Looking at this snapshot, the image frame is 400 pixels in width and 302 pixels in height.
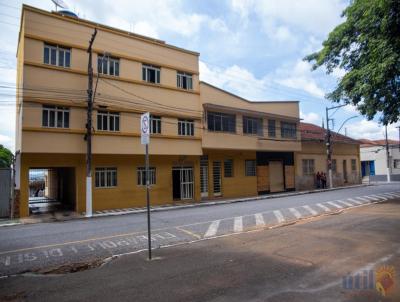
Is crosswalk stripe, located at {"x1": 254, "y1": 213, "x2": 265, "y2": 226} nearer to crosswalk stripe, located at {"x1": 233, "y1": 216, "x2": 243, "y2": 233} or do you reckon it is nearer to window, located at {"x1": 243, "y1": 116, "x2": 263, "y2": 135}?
crosswalk stripe, located at {"x1": 233, "y1": 216, "x2": 243, "y2": 233}

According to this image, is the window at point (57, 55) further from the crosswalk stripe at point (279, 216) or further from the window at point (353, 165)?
the window at point (353, 165)

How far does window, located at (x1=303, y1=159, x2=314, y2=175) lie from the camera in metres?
31.9

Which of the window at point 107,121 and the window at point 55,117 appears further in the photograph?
the window at point 107,121

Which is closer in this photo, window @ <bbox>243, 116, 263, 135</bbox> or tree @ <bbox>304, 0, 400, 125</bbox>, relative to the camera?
tree @ <bbox>304, 0, 400, 125</bbox>

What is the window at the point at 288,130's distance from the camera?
96.7 ft

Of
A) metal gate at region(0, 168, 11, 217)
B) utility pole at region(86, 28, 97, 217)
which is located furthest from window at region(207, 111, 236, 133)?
metal gate at region(0, 168, 11, 217)

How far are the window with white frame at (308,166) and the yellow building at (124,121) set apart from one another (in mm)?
6373

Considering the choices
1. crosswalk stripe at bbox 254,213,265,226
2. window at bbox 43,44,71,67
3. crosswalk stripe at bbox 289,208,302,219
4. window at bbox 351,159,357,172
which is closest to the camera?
crosswalk stripe at bbox 254,213,265,226

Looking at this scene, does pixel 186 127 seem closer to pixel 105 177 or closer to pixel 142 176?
pixel 142 176

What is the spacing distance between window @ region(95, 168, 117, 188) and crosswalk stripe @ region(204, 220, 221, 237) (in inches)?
333

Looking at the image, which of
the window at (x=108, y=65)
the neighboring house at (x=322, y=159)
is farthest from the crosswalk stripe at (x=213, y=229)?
the neighboring house at (x=322, y=159)

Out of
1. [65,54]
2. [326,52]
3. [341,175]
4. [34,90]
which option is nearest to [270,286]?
[326,52]

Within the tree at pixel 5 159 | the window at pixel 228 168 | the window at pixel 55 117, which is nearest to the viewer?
the window at pixel 55 117

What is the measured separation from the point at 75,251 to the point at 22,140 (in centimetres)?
960
